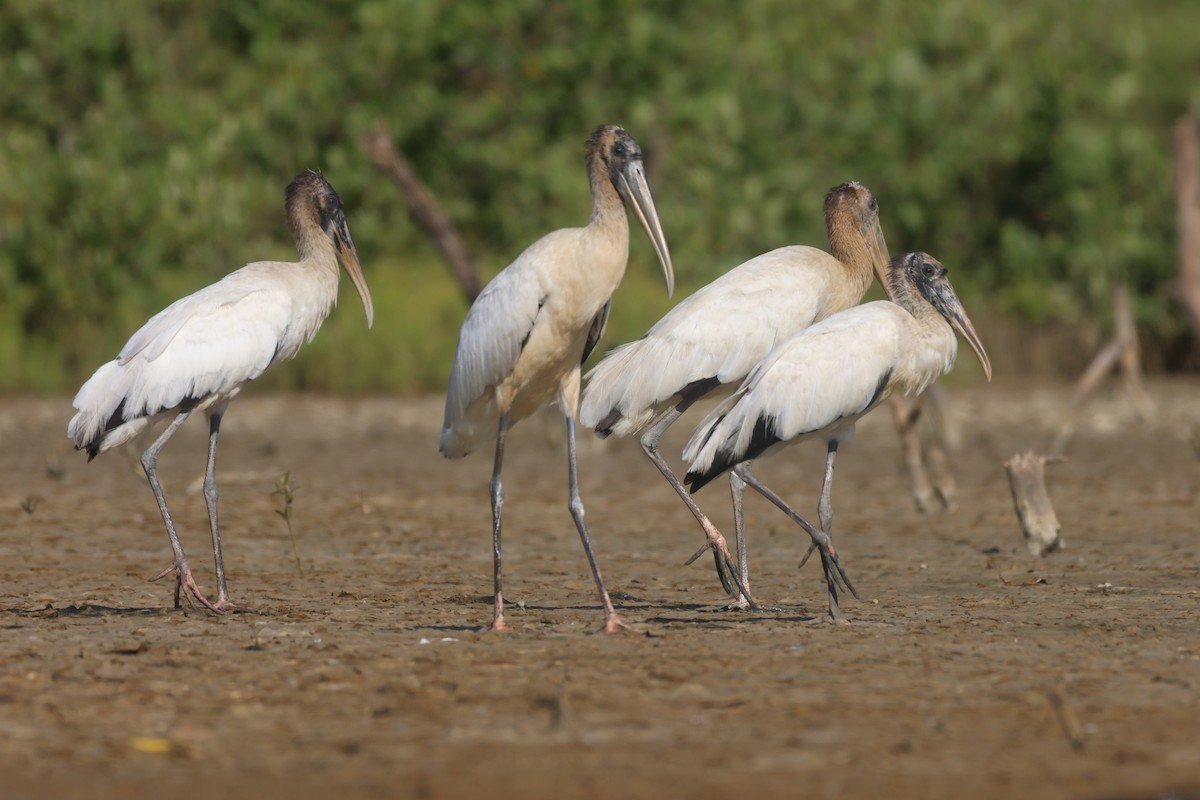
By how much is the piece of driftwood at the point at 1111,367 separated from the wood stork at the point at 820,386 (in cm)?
592

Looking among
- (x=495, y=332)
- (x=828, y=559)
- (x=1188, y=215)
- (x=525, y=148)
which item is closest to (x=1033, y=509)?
(x=828, y=559)

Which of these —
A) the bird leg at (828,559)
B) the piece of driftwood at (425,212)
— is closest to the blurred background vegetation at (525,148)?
the piece of driftwood at (425,212)

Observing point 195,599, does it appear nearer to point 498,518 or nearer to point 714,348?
point 498,518

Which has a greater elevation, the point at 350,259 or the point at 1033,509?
the point at 350,259

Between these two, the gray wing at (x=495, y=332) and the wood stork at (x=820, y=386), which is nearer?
the gray wing at (x=495, y=332)

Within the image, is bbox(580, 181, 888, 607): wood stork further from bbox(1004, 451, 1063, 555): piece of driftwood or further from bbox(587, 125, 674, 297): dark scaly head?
bbox(1004, 451, 1063, 555): piece of driftwood

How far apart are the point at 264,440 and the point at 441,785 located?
10.7m

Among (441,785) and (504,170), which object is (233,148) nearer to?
(504,170)

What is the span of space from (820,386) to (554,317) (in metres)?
1.07

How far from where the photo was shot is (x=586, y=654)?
588 centimetres

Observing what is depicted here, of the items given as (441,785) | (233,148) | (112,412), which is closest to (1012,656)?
(441,785)

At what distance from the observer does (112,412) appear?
23.8 ft

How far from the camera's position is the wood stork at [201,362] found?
A: 7234 mm

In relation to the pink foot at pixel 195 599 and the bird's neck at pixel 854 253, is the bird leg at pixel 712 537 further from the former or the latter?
the pink foot at pixel 195 599
